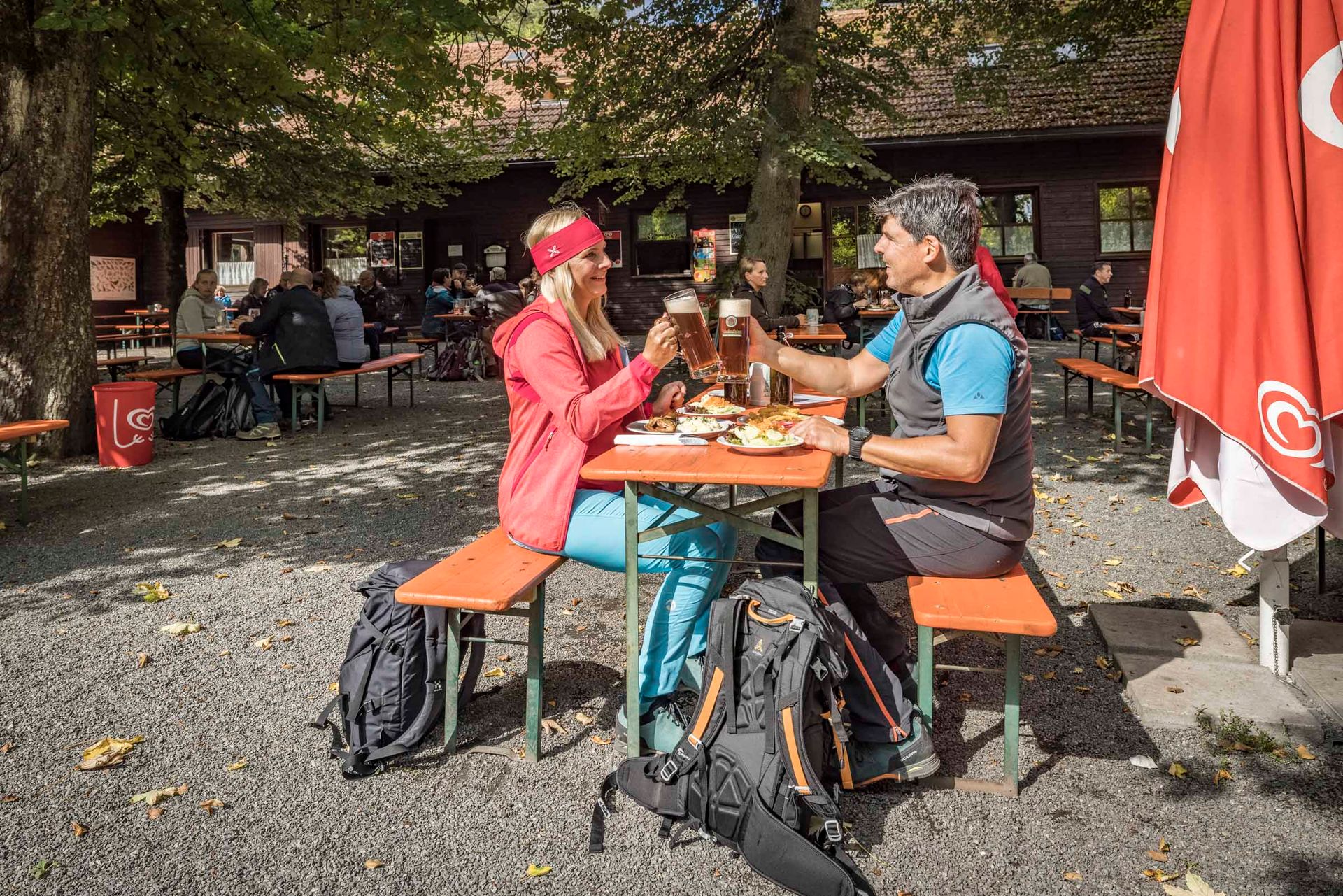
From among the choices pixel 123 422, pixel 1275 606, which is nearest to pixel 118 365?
pixel 123 422

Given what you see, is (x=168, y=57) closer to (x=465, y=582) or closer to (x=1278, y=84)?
(x=465, y=582)

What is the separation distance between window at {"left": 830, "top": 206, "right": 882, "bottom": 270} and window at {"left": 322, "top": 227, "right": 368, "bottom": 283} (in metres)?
10.4

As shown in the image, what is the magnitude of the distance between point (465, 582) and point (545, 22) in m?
10.5

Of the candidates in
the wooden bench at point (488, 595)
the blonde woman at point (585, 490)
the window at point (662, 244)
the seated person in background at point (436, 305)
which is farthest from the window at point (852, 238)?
the wooden bench at point (488, 595)

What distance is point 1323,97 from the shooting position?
2.56 m

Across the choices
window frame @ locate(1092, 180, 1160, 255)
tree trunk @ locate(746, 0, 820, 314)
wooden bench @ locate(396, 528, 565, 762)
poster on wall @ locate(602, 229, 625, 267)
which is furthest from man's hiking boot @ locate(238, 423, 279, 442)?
window frame @ locate(1092, 180, 1160, 255)

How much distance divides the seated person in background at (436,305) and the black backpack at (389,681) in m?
11.9

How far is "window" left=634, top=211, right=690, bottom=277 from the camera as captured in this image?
19812mm

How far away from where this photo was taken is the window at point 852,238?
63.8 ft

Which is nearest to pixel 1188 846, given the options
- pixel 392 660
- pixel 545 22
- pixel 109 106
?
pixel 392 660

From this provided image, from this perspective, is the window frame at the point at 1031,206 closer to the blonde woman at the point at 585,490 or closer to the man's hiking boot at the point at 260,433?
the man's hiking boot at the point at 260,433

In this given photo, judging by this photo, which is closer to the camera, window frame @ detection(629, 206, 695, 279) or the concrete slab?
the concrete slab

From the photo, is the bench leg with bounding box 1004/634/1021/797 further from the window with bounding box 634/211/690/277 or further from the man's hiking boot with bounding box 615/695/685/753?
the window with bounding box 634/211/690/277

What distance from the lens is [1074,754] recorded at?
2.92 metres
